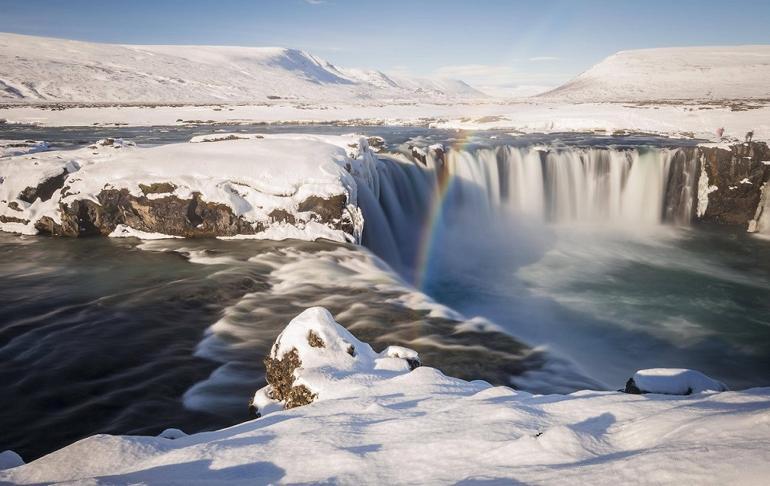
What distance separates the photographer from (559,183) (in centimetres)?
2245

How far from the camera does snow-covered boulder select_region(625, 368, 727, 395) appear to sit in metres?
4.76

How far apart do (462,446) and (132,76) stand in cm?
14607

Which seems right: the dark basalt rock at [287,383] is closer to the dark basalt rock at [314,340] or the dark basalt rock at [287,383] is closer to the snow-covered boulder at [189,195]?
the dark basalt rock at [314,340]

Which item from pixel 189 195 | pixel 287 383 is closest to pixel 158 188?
pixel 189 195

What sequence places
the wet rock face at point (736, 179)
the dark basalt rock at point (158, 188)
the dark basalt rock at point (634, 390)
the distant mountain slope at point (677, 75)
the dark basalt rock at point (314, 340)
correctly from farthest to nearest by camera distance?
A: the distant mountain slope at point (677, 75) → the wet rock face at point (736, 179) → the dark basalt rock at point (158, 188) → the dark basalt rock at point (314, 340) → the dark basalt rock at point (634, 390)

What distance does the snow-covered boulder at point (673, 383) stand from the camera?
4.76 metres

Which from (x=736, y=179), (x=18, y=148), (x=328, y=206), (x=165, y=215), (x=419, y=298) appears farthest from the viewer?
(x=736, y=179)

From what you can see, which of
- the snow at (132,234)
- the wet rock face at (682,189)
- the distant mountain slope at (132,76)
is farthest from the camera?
the distant mountain slope at (132,76)

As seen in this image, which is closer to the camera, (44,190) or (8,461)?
(8,461)

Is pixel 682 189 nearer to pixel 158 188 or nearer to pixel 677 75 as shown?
pixel 158 188

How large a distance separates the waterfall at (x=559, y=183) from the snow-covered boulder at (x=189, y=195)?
6.00 metres

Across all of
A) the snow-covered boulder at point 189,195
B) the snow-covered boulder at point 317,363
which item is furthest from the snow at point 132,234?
the snow-covered boulder at point 317,363

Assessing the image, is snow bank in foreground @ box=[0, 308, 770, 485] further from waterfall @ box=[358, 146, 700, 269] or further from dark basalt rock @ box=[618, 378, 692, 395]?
waterfall @ box=[358, 146, 700, 269]

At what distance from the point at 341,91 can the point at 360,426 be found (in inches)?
7504
